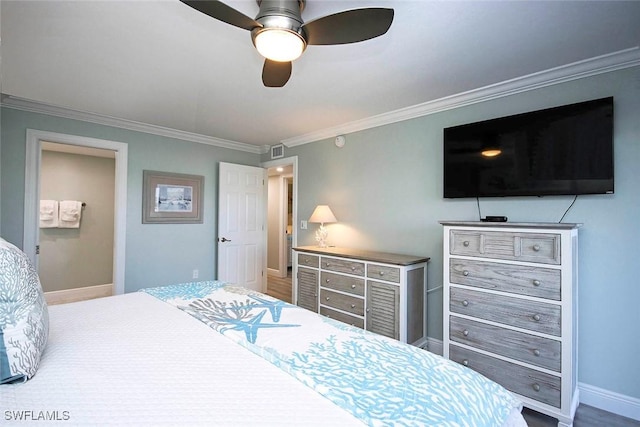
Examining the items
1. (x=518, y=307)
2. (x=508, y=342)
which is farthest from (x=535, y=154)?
(x=508, y=342)

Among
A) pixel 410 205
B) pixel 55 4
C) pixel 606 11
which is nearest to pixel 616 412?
pixel 410 205

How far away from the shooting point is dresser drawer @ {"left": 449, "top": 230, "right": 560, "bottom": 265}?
6.39 feet

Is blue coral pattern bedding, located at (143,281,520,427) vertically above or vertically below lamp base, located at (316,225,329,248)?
below

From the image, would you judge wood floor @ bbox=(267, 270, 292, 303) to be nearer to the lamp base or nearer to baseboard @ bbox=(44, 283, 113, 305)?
the lamp base

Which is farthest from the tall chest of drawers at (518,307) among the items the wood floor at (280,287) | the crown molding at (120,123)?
the crown molding at (120,123)

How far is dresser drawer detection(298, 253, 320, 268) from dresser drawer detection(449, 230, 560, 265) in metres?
1.49

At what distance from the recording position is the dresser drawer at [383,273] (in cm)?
269

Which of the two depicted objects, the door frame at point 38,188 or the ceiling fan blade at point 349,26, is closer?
the ceiling fan blade at point 349,26

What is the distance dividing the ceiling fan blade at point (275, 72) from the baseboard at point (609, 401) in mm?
2967

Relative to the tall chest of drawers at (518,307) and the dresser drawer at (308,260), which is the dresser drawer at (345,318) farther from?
the tall chest of drawers at (518,307)

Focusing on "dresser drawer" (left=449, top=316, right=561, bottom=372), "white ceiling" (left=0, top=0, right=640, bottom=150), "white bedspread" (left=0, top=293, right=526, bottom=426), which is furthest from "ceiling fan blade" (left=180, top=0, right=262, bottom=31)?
"dresser drawer" (left=449, top=316, right=561, bottom=372)

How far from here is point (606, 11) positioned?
5.34 ft

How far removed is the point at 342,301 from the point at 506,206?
171 centimetres

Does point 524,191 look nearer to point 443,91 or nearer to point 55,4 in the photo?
point 443,91
